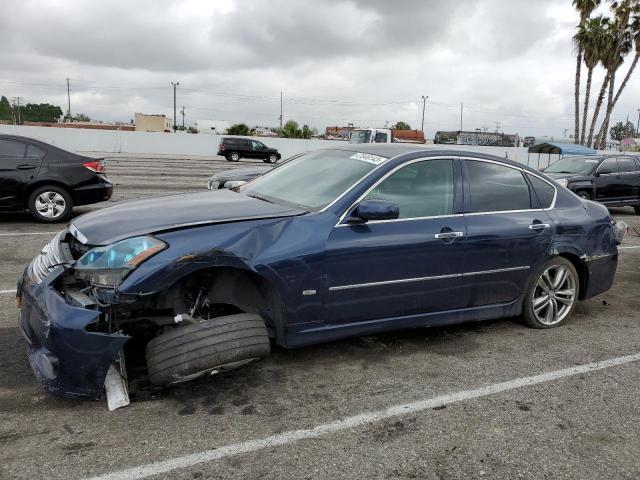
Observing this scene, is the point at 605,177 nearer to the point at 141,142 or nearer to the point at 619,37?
the point at 619,37

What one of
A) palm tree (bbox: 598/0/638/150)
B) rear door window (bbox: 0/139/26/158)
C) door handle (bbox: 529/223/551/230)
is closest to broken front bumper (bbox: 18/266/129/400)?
door handle (bbox: 529/223/551/230)

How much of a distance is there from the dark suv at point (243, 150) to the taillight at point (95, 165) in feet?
88.2

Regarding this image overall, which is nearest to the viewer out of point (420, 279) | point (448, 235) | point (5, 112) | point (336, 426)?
point (336, 426)

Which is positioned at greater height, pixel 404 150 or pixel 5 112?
pixel 5 112

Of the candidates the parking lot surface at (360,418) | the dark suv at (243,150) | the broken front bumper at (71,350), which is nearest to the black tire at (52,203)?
the parking lot surface at (360,418)

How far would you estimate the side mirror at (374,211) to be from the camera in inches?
148

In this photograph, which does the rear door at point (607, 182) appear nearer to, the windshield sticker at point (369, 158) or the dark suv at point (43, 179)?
the windshield sticker at point (369, 158)

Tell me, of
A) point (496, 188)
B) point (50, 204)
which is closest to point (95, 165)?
point (50, 204)

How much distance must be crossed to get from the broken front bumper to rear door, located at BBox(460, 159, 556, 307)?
8.60 ft

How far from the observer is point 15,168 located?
866 cm

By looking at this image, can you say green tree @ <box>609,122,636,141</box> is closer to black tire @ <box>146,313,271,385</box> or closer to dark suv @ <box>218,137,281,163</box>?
dark suv @ <box>218,137,281,163</box>

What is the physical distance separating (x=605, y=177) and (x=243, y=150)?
87.0 feet

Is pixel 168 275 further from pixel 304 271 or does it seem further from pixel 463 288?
pixel 463 288

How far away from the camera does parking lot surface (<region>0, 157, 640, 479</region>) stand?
9.11 feet
